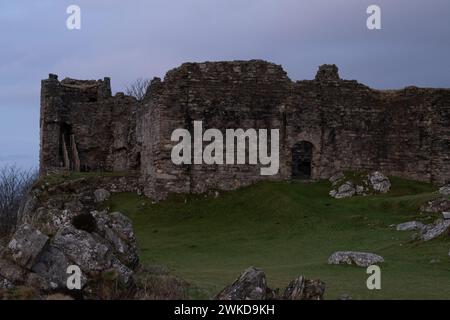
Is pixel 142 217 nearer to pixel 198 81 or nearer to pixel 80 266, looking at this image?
pixel 198 81

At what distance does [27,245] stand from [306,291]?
5193 mm

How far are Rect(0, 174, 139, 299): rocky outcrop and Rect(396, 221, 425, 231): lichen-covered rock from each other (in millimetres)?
11416

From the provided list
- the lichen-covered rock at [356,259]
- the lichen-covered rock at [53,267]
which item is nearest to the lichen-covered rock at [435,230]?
the lichen-covered rock at [356,259]

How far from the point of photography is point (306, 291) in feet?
42.6

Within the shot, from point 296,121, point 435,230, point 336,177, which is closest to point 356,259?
point 435,230

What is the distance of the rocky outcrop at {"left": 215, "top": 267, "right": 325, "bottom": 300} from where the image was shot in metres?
12.9

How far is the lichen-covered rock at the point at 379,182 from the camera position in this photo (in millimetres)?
32312

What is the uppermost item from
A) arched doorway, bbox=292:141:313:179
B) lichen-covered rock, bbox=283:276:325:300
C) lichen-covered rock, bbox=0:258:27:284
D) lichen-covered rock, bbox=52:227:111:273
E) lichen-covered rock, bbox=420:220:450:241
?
arched doorway, bbox=292:141:313:179

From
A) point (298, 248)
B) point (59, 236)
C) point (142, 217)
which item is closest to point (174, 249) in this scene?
point (298, 248)

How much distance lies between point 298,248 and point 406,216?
5.03 metres

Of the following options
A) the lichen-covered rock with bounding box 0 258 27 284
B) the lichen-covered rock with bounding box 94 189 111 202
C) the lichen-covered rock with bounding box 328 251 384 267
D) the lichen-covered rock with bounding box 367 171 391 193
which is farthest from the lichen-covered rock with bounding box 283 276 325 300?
the lichen-covered rock with bounding box 94 189 111 202

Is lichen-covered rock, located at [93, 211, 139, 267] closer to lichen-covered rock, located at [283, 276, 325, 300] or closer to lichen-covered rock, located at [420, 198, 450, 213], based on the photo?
lichen-covered rock, located at [283, 276, 325, 300]

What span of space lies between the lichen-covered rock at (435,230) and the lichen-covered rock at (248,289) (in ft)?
33.4

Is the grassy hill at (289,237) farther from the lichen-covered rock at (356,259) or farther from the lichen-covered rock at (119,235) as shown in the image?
the lichen-covered rock at (119,235)
